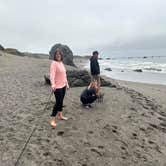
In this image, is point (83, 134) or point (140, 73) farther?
point (140, 73)

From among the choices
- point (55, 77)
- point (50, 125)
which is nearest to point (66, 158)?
point (50, 125)

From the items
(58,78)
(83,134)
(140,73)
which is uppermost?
(58,78)

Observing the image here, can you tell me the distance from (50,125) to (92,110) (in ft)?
6.43

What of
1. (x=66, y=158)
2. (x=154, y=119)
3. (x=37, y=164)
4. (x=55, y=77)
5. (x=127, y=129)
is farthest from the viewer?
(x=154, y=119)

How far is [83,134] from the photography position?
636 cm

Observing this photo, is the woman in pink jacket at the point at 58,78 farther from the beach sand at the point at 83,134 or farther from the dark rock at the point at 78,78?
the dark rock at the point at 78,78

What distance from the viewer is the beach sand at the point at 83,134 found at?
208 inches

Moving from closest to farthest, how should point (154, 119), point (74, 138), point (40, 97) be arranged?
point (74, 138)
point (154, 119)
point (40, 97)

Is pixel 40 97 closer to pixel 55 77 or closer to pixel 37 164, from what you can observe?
pixel 55 77

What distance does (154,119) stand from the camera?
27.0 ft

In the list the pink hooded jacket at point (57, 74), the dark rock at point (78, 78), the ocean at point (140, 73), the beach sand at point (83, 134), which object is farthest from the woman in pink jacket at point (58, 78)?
the ocean at point (140, 73)

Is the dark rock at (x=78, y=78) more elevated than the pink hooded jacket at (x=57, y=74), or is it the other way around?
the pink hooded jacket at (x=57, y=74)

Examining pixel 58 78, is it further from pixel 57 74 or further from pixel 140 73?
pixel 140 73

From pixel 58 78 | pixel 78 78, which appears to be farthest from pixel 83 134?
pixel 78 78
